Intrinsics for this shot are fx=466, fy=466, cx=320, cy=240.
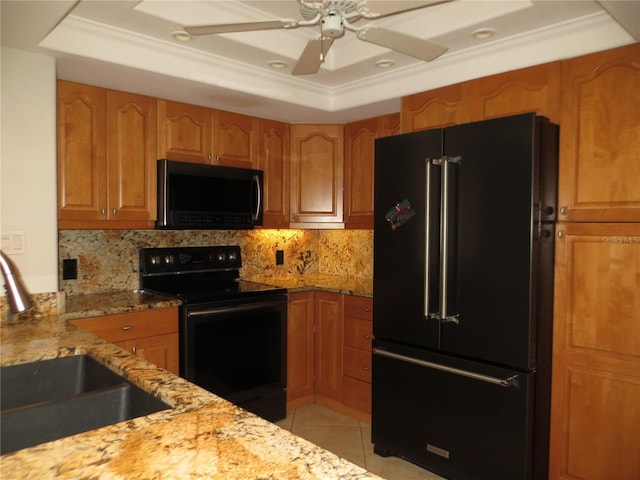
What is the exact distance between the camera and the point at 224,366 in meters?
2.95

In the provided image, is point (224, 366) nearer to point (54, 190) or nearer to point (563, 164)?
point (54, 190)

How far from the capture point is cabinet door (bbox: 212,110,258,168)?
10.7ft

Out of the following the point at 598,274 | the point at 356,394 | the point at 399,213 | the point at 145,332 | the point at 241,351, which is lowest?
the point at 356,394

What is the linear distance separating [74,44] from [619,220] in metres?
2.66

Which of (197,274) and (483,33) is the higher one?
(483,33)

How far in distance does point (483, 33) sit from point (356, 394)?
240 cm

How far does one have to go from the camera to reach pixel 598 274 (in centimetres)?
215

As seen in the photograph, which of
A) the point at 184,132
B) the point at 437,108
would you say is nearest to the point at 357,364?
the point at 437,108

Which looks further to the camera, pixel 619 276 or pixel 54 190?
pixel 54 190

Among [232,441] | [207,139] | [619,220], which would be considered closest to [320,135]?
[207,139]

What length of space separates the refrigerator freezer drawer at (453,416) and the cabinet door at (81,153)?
6.25 ft

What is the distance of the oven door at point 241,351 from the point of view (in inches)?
110

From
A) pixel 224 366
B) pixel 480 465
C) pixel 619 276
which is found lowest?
pixel 480 465

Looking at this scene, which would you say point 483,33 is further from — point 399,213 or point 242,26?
point 242,26
